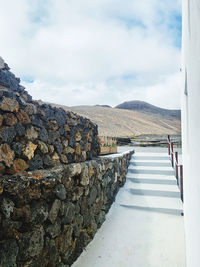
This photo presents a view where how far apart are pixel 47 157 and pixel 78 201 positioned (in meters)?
0.77

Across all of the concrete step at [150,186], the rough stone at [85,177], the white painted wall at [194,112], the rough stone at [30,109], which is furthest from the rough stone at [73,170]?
the concrete step at [150,186]

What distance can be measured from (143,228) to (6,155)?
266 cm

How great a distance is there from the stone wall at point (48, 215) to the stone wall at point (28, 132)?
0.54 ft

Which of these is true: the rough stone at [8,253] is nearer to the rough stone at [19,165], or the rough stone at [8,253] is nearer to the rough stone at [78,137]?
the rough stone at [19,165]

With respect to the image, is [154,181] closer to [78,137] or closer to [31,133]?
[78,137]

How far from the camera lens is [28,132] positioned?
2.11 metres

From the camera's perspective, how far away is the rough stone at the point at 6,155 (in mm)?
1746

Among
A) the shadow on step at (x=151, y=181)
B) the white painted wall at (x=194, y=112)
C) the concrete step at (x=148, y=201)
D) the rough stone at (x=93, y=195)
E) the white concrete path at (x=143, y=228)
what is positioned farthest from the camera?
the shadow on step at (x=151, y=181)

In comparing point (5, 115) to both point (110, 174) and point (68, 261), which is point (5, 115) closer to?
point (68, 261)

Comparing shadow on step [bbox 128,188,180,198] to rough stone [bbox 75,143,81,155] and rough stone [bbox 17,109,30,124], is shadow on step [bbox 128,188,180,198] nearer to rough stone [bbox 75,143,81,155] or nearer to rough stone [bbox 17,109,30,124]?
rough stone [bbox 75,143,81,155]

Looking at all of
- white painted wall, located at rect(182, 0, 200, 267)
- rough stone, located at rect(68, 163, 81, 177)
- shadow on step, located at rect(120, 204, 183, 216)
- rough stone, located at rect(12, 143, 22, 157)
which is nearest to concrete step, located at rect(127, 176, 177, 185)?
shadow on step, located at rect(120, 204, 183, 216)

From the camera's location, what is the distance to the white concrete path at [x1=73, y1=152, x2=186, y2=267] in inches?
102

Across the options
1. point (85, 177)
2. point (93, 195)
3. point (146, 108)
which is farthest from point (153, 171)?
point (146, 108)

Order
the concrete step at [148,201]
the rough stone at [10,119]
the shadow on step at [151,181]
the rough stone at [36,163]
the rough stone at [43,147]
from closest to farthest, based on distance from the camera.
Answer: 1. the rough stone at [10,119]
2. the rough stone at [36,163]
3. the rough stone at [43,147]
4. the concrete step at [148,201]
5. the shadow on step at [151,181]
